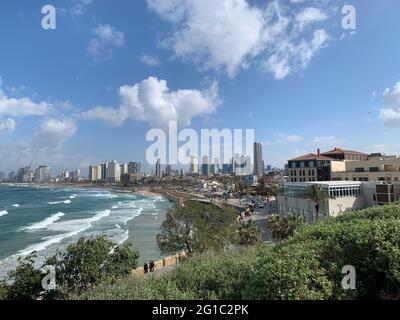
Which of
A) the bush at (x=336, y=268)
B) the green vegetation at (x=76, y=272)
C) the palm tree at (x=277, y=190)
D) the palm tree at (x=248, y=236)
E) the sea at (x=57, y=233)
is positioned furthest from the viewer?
the palm tree at (x=277, y=190)

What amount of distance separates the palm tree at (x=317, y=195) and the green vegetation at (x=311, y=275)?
2971 cm

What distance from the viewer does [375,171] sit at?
176ft

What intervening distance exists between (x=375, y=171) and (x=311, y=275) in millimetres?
51409

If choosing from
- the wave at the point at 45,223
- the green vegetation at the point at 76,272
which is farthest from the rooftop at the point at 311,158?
the green vegetation at the point at 76,272

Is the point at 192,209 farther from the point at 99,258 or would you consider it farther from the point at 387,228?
the point at 387,228

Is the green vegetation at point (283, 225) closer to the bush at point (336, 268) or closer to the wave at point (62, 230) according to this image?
the bush at point (336, 268)

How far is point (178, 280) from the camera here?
34.8 ft

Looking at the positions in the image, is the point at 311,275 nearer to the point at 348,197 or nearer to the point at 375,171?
the point at 348,197

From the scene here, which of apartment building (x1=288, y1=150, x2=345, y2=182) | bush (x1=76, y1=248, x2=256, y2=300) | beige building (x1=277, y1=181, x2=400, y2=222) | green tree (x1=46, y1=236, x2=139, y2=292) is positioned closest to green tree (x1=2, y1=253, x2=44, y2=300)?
green tree (x1=46, y1=236, x2=139, y2=292)

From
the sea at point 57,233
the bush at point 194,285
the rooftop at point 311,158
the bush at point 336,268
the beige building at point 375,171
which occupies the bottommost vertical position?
the sea at point 57,233

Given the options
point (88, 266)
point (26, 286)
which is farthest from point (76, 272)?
point (26, 286)

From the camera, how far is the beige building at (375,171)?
4973 cm

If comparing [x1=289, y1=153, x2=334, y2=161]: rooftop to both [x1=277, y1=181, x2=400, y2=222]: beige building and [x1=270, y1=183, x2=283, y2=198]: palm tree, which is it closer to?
[x1=270, y1=183, x2=283, y2=198]: palm tree
